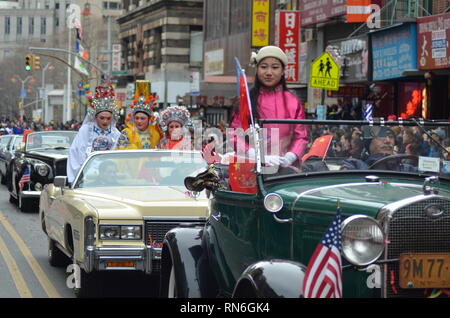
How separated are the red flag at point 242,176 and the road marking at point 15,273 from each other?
11.3ft

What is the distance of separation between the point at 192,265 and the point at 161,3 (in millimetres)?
55728

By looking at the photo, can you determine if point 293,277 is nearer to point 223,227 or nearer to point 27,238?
point 223,227

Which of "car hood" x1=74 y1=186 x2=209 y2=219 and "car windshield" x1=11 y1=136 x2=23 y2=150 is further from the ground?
A: "car windshield" x1=11 y1=136 x2=23 y2=150

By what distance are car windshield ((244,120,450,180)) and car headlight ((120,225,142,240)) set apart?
279 centimetres

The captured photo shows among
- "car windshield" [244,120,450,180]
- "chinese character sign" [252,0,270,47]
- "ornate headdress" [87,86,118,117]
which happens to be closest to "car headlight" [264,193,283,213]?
"car windshield" [244,120,450,180]

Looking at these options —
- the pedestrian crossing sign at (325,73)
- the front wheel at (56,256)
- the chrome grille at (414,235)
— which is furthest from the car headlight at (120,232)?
the pedestrian crossing sign at (325,73)

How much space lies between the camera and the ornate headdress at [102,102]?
13109 millimetres

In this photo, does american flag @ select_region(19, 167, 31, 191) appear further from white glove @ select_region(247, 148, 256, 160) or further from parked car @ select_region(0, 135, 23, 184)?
white glove @ select_region(247, 148, 256, 160)

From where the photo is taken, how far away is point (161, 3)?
6084cm

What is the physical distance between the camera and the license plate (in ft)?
16.7

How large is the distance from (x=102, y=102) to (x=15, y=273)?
3752 millimetres

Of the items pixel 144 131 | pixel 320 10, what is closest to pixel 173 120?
pixel 144 131

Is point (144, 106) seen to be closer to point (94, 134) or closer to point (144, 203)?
point (94, 134)

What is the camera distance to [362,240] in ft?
16.1
